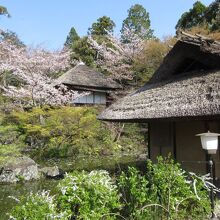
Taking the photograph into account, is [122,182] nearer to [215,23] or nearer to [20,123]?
[20,123]

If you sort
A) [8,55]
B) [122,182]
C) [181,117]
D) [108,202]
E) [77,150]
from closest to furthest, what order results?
1. [108,202]
2. [122,182]
3. [181,117]
4. [77,150]
5. [8,55]

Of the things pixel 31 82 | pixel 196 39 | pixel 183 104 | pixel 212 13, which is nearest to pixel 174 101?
pixel 183 104

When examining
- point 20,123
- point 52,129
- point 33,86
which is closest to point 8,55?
point 33,86

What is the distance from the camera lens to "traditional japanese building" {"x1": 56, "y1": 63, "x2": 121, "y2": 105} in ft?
78.6

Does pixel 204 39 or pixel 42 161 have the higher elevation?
pixel 204 39

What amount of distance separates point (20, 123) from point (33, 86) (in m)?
2.70

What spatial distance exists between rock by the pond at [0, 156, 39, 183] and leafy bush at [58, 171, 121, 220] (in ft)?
28.3

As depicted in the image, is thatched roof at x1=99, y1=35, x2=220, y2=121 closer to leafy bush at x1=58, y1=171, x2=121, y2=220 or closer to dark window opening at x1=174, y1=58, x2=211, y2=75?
dark window opening at x1=174, y1=58, x2=211, y2=75

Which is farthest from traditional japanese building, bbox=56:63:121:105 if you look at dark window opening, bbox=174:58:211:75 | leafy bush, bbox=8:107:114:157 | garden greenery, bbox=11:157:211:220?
garden greenery, bbox=11:157:211:220

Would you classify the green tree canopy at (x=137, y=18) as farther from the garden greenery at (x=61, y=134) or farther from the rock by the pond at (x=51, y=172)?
the rock by the pond at (x=51, y=172)

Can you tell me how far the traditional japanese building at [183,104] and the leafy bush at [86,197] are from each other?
395 cm

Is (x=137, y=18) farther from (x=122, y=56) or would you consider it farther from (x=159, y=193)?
(x=159, y=193)

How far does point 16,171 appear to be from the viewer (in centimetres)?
1305

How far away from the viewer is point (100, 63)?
28500 mm
